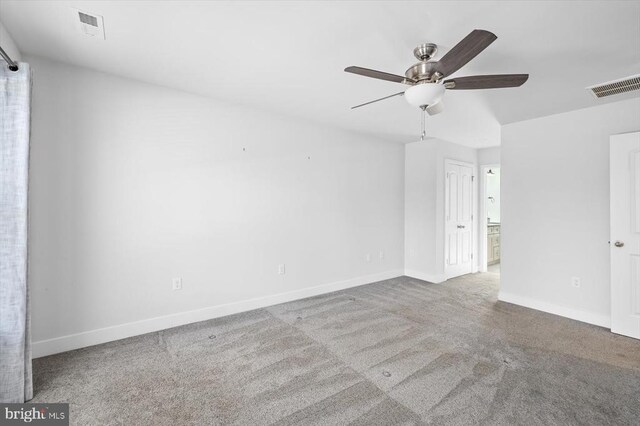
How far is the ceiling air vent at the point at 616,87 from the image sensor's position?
2578 mm

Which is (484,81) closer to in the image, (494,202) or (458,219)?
(458,219)

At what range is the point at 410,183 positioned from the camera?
5.32 metres

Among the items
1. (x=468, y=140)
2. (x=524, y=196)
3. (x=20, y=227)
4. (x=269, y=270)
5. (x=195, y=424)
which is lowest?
(x=195, y=424)

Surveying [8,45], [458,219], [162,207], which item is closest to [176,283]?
[162,207]

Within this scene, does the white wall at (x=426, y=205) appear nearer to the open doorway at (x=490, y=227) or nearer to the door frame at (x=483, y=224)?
the door frame at (x=483, y=224)

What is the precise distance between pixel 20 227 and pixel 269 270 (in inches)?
92.6

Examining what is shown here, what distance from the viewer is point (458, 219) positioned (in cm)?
531

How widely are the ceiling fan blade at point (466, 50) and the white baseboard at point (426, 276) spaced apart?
12.3 ft

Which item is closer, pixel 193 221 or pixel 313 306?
pixel 193 221

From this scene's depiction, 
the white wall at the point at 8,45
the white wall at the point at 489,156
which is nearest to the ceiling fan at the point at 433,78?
the white wall at the point at 8,45

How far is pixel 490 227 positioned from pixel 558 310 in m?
2.91

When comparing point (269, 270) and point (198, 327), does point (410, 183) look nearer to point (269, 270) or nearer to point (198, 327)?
point (269, 270)

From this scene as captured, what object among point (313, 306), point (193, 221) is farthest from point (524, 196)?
point (193, 221)

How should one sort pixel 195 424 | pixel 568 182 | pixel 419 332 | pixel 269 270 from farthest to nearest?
1. pixel 269 270
2. pixel 568 182
3. pixel 419 332
4. pixel 195 424
